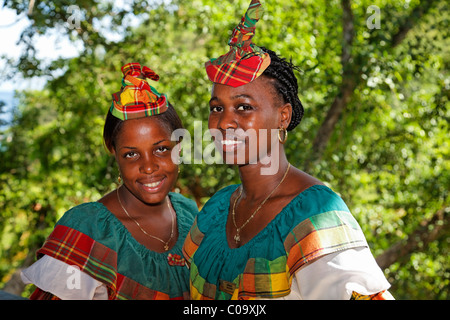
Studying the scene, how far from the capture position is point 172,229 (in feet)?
8.04

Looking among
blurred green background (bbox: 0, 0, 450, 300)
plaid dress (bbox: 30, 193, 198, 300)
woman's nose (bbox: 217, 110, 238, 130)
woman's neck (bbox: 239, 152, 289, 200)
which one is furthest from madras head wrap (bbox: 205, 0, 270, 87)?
blurred green background (bbox: 0, 0, 450, 300)

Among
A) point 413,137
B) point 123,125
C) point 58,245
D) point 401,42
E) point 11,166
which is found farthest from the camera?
point 11,166

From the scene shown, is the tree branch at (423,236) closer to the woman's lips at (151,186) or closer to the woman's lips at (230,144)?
the woman's lips at (151,186)

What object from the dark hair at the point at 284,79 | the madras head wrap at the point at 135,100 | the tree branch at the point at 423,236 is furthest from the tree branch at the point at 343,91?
the dark hair at the point at 284,79

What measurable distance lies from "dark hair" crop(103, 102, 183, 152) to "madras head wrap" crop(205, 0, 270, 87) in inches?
19.2

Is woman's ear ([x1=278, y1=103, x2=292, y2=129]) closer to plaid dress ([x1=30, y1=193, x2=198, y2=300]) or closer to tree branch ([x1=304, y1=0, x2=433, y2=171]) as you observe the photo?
plaid dress ([x1=30, y1=193, x2=198, y2=300])

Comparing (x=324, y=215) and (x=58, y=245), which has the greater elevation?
(x=324, y=215)

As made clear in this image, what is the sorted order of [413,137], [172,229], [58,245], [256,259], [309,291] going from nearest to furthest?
[309,291]
[256,259]
[58,245]
[172,229]
[413,137]

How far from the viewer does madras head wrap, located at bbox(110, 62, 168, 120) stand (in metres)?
2.21

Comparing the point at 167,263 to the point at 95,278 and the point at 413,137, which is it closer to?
the point at 95,278

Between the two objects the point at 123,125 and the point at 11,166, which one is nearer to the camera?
the point at 123,125

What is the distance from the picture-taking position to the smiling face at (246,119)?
177cm
